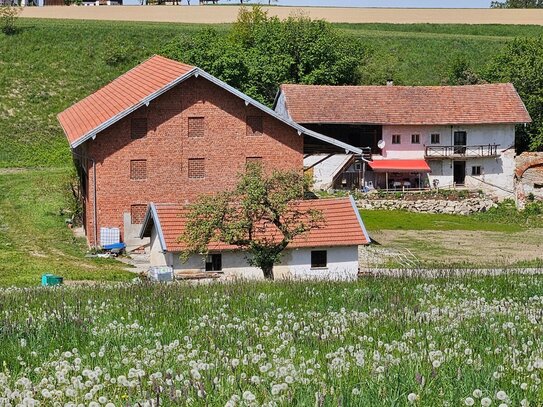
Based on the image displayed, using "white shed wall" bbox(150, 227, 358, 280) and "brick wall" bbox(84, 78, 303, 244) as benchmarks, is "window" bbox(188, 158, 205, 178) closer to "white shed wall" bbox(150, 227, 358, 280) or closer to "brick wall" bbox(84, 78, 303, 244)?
"brick wall" bbox(84, 78, 303, 244)

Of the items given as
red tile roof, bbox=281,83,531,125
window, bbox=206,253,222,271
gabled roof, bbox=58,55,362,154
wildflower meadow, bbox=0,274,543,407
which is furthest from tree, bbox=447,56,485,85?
wildflower meadow, bbox=0,274,543,407

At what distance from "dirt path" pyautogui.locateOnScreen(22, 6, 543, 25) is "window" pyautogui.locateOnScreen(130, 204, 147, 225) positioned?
76.8m

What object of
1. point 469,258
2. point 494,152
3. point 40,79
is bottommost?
point 469,258

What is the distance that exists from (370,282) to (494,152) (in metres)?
56.4

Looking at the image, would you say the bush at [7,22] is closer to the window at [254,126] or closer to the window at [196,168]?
the window at [196,168]

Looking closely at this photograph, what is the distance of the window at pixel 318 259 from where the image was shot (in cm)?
3481

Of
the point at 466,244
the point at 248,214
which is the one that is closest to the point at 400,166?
the point at 466,244

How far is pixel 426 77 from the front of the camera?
95812 millimetres

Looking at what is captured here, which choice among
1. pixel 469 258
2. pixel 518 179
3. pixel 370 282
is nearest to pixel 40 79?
pixel 518 179

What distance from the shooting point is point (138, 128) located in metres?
44.6

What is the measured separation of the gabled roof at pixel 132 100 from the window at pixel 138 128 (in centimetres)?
87

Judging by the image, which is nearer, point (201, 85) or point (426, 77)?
point (201, 85)

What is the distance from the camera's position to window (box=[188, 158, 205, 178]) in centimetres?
4569

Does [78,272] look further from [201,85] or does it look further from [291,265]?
[201,85]
